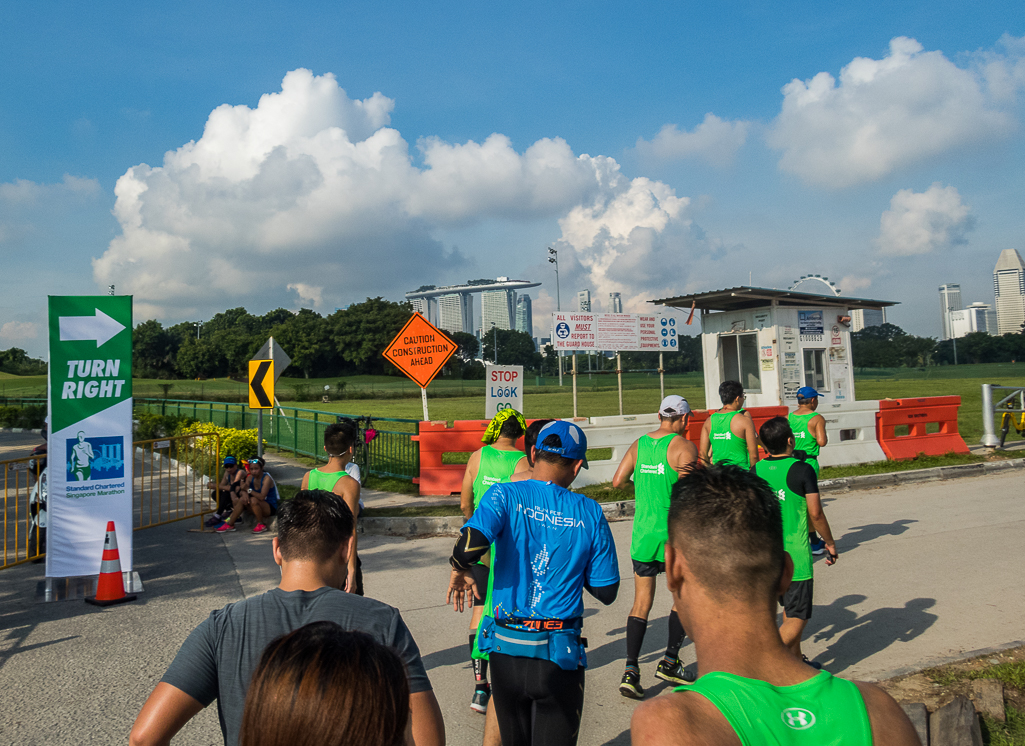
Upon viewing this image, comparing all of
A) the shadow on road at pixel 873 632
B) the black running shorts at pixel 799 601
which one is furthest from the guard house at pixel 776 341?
the black running shorts at pixel 799 601

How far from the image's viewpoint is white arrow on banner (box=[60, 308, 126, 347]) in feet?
22.8

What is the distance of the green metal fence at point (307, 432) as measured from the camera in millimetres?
14164

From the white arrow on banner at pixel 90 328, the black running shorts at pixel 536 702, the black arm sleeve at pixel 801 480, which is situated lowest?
the black running shorts at pixel 536 702

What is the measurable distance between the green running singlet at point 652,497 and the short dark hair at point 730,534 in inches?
117

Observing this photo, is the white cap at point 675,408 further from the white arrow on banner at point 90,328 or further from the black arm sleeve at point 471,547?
the white arrow on banner at point 90,328

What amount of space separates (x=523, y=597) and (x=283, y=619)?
1129 mm

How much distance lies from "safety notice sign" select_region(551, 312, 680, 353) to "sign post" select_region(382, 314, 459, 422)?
3.58 meters

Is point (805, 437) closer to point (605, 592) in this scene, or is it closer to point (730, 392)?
point (730, 392)

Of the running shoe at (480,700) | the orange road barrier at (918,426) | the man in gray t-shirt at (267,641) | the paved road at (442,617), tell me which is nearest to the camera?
the man in gray t-shirt at (267,641)

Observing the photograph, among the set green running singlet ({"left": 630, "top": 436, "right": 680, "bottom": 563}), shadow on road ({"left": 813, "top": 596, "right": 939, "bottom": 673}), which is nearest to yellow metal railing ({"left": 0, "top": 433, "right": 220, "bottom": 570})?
green running singlet ({"left": 630, "top": 436, "right": 680, "bottom": 563})

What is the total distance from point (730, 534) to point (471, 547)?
62.2 inches

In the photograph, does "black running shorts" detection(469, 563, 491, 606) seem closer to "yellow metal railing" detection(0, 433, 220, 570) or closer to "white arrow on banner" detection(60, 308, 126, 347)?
"yellow metal railing" detection(0, 433, 220, 570)

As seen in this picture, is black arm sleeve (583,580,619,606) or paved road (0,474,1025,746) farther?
paved road (0,474,1025,746)

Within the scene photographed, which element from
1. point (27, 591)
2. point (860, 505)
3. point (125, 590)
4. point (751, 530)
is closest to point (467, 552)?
point (751, 530)
